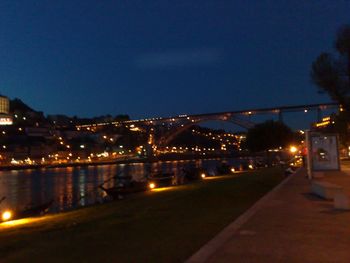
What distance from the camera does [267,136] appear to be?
3132 inches

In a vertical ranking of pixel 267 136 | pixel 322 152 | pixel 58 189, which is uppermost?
pixel 267 136

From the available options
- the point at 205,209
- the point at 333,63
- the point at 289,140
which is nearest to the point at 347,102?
the point at 333,63

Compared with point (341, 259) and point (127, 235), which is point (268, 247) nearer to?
point (341, 259)

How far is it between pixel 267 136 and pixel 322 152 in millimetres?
48164

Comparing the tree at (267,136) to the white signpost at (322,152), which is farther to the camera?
the tree at (267,136)

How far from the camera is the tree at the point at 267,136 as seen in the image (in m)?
79.8

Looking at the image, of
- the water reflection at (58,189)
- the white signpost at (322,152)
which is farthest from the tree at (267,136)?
the white signpost at (322,152)

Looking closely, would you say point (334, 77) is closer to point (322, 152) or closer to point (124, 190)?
point (322, 152)

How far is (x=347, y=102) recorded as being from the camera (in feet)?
73.4

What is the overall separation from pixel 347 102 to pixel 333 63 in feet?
5.42

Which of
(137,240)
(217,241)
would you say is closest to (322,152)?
(137,240)

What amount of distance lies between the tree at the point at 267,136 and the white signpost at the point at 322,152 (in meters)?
47.6

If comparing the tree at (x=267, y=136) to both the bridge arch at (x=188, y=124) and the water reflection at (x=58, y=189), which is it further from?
the bridge arch at (x=188, y=124)

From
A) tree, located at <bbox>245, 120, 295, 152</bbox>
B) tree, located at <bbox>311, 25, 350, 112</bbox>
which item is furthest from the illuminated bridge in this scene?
tree, located at <bbox>311, 25, 350, 112</bbox>
